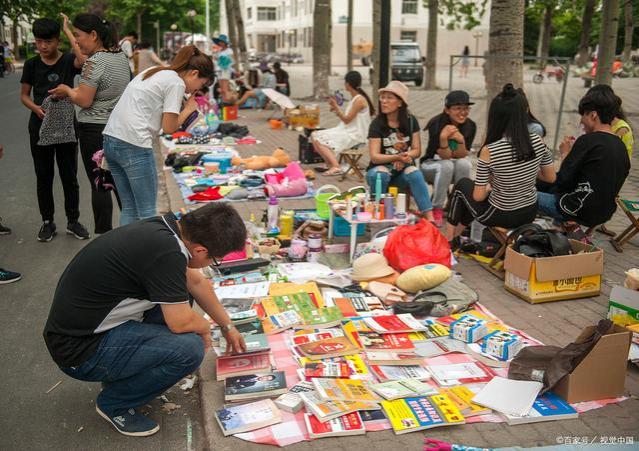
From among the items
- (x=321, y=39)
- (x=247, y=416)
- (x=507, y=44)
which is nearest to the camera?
(x=247, y=416)

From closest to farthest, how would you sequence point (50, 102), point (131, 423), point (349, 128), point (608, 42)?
point (131, 423) < point (50, 102) < point (349, 128) < point (608, 42)

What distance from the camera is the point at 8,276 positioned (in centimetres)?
513

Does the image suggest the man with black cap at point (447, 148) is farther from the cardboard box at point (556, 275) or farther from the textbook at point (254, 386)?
the textbook at point (254, 386)

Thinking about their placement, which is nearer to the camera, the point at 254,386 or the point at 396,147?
the point at 254,386

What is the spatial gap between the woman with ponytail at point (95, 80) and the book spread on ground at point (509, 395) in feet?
12.9

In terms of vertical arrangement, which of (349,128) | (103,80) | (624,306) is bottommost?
(624,306)

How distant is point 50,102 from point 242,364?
11.7 feet

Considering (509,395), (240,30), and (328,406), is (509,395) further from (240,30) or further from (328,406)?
(240,30)

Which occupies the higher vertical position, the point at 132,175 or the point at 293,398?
the point at 132,175

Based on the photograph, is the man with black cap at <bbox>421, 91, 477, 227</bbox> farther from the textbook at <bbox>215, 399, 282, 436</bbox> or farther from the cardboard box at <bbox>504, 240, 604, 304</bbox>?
the textbook at <bbox>215, 399, 282, 436</bbox>

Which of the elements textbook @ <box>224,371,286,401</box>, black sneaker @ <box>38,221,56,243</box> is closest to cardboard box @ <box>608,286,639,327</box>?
textbook @ <box>224,371,286,401</box>

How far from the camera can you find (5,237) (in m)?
6.27

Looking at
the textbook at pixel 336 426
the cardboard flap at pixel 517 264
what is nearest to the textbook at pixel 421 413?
the textbook at pixel 336 426

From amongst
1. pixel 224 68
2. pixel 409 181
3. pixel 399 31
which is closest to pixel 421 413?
pixel 409 181
